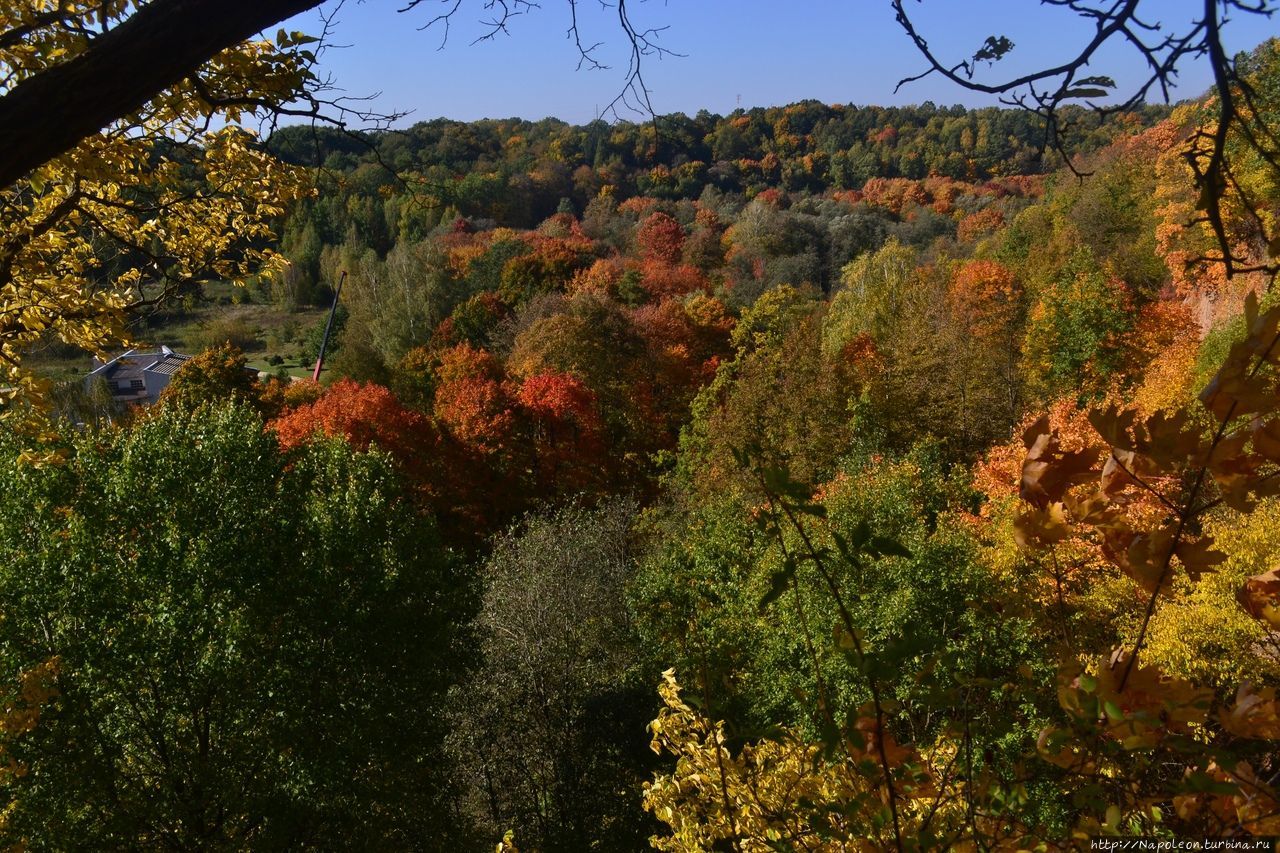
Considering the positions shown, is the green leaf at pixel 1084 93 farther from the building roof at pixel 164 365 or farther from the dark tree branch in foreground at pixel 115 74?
the building roof at pixel 164 365

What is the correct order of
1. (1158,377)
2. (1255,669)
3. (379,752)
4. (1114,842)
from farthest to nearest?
(1158,377), (379,752), (1255,669), (1114,842)

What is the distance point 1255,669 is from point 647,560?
29.3 ft

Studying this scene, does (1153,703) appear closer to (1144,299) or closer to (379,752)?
(379,752)

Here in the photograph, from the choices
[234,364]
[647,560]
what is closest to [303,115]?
[647,560]

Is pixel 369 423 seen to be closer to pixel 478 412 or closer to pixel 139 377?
pixel 478 412

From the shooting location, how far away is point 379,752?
7980mm

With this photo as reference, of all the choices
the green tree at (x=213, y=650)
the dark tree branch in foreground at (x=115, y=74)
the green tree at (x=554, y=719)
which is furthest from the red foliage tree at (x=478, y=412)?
the dark tree branch in foreground at (x=115, y=74)

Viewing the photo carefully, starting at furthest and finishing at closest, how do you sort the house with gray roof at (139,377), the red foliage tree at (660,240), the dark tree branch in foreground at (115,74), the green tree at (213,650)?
the red foliage tree at (660,240) → the house with gray roof at (139,377) → the green tree at (213,650) → the dark tree branch in foreground at (115,74)

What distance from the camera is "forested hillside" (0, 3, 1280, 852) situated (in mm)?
1600

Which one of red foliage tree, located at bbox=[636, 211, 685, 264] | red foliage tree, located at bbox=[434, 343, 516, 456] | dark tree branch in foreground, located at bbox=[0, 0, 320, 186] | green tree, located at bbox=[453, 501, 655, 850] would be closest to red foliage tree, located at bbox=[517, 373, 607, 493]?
red foliage tree, located at bbox=[434, 343, 516, 456]

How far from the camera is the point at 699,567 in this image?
42.6 ft

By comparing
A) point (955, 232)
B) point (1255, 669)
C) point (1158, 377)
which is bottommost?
point (1255, 669)

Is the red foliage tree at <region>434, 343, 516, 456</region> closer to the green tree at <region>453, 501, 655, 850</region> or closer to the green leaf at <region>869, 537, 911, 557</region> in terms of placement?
the green tree at <region>453, 501, 655, 850</region>

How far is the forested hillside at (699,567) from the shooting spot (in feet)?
5.25
